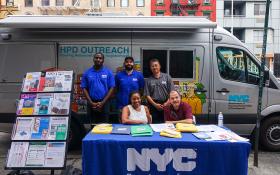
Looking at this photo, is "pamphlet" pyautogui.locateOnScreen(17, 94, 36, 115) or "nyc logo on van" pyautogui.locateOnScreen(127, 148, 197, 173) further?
"pamphlet" pyautogui.locateOnScreen(17, 94, 36, 115)

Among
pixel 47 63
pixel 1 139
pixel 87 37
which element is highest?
pixel 87 37

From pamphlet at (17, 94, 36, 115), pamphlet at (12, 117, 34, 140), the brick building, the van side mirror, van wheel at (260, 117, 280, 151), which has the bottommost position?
van wheel at (260, 117, 280, 151)

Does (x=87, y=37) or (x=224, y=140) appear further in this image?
(x=87, y=37)

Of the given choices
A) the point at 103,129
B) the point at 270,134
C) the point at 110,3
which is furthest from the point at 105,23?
the point at 110,3

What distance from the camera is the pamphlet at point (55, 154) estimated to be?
5.59 metres

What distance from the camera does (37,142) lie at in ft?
18.6

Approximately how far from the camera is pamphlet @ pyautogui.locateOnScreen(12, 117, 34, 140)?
572 centimetres

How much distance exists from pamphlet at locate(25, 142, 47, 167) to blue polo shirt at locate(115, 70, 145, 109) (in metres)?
2.30

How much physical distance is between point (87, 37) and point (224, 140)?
13.7ft

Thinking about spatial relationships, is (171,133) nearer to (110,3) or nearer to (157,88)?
(157,88)

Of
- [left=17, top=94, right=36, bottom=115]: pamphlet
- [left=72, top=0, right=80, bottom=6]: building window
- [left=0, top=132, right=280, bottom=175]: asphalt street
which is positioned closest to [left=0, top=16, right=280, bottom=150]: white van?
[left=0, top=132, right=280, bottom=175]: asphalt street

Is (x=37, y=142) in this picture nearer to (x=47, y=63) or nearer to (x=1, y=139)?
(x=47, y=63)

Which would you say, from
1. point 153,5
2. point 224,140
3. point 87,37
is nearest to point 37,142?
point 224,140

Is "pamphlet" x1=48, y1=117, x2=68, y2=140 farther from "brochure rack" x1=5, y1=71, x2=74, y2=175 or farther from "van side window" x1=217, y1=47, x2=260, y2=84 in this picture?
"van side window" x1=217, y1=47, x2=260, y2=84
